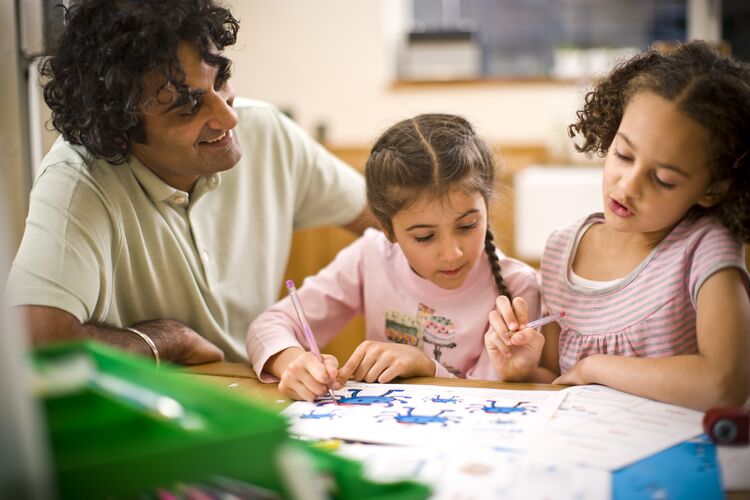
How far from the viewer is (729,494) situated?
0.73m

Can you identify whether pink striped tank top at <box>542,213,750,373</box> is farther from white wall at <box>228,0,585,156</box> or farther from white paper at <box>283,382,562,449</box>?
white wall at <box>228,0,585,156</box>

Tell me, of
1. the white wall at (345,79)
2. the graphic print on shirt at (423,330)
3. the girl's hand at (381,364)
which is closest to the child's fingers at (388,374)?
the girl's hand at (381,364)

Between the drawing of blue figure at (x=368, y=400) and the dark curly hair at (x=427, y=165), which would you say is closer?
the drawing of blue figure at (x=368, y=400)

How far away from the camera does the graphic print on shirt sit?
1.34 m

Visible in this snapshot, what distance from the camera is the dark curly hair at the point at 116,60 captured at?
121 cm

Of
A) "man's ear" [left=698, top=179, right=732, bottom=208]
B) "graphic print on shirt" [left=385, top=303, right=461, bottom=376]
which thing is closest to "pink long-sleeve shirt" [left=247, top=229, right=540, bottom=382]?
"graphic print on shirt" [left=385, top=303, right=461, bottom=376]

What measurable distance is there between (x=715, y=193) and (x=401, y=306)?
22.3 inches

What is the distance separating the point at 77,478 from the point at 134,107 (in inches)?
32.6

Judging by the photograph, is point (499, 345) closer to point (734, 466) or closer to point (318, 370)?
point (318, 370)

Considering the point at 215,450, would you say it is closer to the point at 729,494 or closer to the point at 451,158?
the point at 729,494

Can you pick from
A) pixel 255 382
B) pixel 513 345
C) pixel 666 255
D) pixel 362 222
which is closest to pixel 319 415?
pixel 255 382

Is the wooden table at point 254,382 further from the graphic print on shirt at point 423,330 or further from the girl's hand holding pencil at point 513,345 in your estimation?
the graphic print on shirt at point 423,330

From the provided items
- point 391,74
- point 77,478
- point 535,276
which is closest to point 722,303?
point 535,276

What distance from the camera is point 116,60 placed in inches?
47.9
